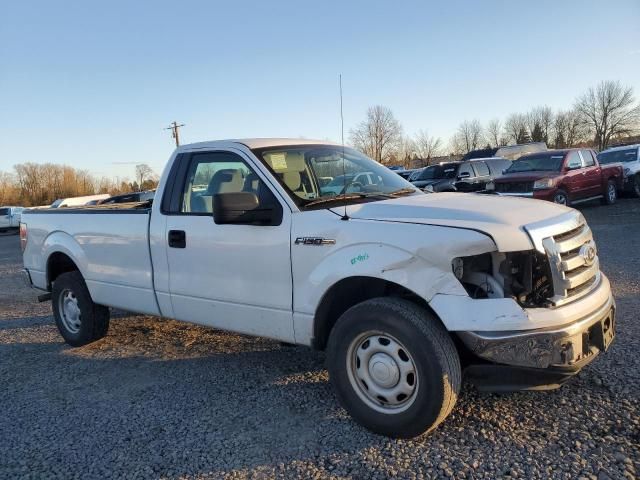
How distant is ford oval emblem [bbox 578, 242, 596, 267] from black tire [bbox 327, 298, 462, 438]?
1.03 meters

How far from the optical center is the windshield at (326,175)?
389cm

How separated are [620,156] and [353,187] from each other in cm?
1842

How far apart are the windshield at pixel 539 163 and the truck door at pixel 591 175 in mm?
1067

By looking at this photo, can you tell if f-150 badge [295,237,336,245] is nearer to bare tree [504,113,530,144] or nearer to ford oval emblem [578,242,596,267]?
ford oval emblem [578,242,596,267]

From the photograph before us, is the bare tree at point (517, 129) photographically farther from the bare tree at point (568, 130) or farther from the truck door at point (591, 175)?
the truck door at point (591, 175)

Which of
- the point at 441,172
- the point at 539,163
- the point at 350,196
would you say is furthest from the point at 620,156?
the point at 350,196

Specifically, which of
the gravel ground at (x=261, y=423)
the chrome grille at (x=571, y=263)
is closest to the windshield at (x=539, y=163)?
the gravel ground at (x=261, y=423)

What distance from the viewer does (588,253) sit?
328cm

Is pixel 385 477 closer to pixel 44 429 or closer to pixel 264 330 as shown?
pixel 264 330

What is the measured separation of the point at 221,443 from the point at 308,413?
639mm

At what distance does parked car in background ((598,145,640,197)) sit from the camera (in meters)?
17.6

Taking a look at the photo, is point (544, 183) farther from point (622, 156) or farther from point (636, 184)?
point (622, 156)

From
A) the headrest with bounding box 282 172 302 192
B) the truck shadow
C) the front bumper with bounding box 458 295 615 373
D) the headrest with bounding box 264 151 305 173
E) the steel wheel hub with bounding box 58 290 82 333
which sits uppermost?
the headrest with bounding box 264 151 305 173

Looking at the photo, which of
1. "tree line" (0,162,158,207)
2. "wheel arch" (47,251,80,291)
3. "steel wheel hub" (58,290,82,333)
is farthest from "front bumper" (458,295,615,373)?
"tree line" (0,162,158,207)
